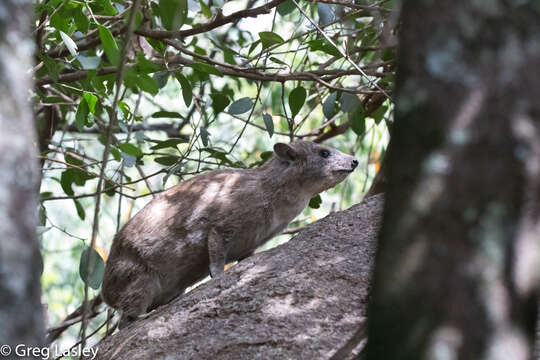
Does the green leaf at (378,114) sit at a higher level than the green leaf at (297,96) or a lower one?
lower

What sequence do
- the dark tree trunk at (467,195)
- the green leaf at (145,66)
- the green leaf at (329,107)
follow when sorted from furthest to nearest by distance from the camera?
1. the green leaf at (329,107)
2. the green leaf at (145,66)
3. the dark tree trunk at (467,195)

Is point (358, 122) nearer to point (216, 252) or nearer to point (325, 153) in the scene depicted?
point (325, 153)

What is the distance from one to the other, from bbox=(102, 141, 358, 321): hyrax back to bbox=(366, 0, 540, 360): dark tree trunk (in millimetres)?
3978

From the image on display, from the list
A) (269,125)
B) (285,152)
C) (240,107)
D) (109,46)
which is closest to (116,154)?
(240,107)

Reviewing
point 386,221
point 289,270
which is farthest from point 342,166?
point 386,221

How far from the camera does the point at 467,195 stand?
1.75 m

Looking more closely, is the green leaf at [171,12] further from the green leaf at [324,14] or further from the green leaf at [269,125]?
the green leaf at [269,125]

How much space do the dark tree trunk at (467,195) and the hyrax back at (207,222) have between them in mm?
3978

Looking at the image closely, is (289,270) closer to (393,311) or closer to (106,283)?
(106,283)

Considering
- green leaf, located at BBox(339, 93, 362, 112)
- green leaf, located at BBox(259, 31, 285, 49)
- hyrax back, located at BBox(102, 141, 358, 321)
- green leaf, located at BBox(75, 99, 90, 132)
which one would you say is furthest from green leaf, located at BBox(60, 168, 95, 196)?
green leaf, located at BBox(339, 93, 362, 112)

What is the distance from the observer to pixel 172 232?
575cm

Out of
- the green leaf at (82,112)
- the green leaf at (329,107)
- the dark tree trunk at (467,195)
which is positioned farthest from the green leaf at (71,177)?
the dark tree trunk at (467,195)

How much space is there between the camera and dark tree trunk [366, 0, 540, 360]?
173 cm

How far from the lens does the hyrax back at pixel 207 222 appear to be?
18.5 ft
